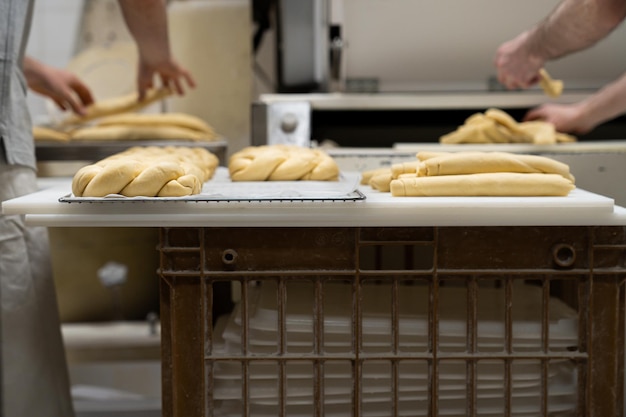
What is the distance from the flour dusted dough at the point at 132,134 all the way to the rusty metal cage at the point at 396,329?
0.88 meters

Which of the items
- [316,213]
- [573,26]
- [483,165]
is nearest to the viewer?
[316,213]

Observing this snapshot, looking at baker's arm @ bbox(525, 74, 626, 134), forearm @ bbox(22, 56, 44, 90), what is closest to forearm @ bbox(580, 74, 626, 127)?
baker's arm @ bbox(525, 74, 626, 134)

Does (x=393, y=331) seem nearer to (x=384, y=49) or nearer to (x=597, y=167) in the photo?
(x=597, y=167)

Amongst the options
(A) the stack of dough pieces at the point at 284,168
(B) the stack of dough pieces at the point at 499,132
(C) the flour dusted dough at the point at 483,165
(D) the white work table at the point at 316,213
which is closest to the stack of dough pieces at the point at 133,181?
(D) the white work table at the point at 316,213

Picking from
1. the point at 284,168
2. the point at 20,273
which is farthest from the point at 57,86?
the point at 284,168

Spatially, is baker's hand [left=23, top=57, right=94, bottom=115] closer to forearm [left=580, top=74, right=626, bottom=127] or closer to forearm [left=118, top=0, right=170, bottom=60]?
forearm [left=118, top=0, right=170, bottom=60]

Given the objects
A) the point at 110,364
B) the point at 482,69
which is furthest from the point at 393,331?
the point at 110,364

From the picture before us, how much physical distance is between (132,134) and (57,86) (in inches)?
10.4

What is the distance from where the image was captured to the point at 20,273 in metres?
1.42

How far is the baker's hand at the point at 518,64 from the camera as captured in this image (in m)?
1.75

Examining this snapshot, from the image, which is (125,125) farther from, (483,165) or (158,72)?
(483,165)

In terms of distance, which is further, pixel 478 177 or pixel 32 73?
pixel 32 73

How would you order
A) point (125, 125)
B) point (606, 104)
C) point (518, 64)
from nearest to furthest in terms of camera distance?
point (606, 104) < point (518, 64) < point (125, 125)

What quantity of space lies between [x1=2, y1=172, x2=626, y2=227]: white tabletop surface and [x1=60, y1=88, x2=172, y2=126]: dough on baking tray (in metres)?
1.09
